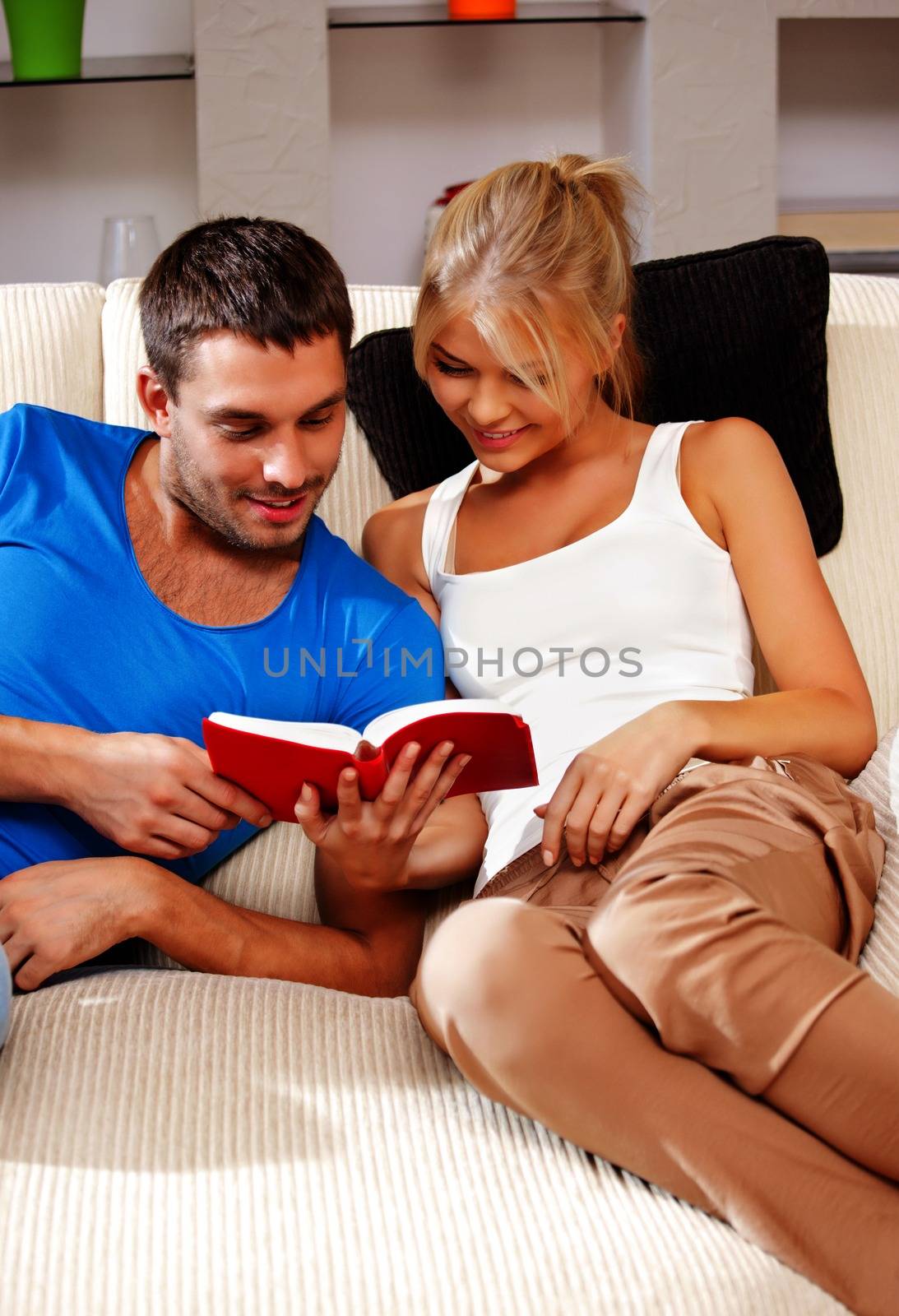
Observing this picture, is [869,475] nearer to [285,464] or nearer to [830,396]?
[830,396]

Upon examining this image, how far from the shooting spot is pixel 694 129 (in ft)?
8.75

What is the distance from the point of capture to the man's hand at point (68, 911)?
1074 millimetres

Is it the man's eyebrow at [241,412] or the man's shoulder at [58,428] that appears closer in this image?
the man's eyebrow at [241,412]

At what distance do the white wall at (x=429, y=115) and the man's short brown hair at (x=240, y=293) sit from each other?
169 cm

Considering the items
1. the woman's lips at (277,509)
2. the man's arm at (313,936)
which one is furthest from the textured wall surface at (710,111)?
the man's arm at (313,936)

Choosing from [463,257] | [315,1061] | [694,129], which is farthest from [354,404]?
[694,129]

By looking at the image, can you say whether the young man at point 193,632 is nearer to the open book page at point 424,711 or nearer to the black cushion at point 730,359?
the open book page at point 424,711

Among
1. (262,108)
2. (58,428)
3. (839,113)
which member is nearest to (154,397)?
(58,428)

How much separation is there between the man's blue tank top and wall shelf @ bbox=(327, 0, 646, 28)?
5.62ft

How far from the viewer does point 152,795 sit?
1.11 m

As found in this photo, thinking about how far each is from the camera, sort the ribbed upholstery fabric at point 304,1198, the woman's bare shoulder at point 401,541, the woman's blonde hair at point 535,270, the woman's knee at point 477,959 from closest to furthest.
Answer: the ribbed upholstery fabric at point 304,1198, the woman's knee at point 477,959, the woman's blonde hair at point 535,270, the woman's bare shoulder at point 401,541

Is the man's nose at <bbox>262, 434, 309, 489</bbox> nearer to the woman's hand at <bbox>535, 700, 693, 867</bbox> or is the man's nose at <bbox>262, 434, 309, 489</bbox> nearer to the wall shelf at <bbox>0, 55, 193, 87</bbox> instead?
the woman's hand at <bbox>535, 700, 693, 867</bbox>

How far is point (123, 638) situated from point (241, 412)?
24cm

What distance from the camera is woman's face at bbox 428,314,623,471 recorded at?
4.32 feet
